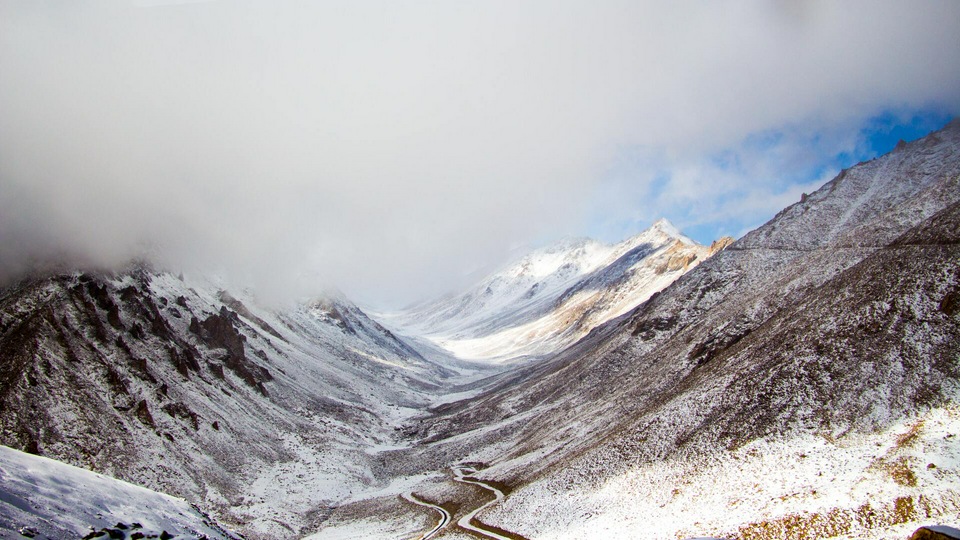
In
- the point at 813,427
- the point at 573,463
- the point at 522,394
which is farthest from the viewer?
the point at 522,394

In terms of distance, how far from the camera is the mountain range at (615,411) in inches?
1211

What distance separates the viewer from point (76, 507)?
12312 millimetres

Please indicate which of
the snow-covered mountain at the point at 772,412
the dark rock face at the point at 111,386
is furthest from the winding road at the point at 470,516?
the dark rock face at the point at 111,386

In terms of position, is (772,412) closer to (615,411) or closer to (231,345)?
(615,411)

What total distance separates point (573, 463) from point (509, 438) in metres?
25.0

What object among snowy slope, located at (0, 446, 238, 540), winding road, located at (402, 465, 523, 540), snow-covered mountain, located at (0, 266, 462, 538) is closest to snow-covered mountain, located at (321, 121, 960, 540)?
winding road, located at (402, 465, 523, 540)

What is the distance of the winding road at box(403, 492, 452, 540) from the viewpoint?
38.9 m

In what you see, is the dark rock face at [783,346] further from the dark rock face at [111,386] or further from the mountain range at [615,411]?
the dark rock face at [111,386]

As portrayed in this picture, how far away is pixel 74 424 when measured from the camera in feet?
150

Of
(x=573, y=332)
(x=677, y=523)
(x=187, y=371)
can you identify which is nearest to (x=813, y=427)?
(x=677, y=523)

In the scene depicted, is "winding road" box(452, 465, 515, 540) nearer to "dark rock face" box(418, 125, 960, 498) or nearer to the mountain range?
the mountain range

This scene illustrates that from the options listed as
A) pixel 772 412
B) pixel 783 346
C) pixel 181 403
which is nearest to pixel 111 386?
pixel 181 403

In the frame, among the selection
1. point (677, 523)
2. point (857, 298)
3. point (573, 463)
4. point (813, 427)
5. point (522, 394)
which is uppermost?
point (522, 394)

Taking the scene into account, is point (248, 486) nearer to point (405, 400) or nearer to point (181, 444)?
point (181, 444)
